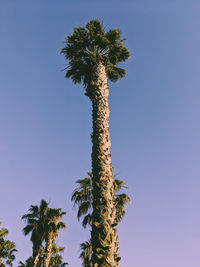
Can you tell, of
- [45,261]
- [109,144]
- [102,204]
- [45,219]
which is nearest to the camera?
[102,204]

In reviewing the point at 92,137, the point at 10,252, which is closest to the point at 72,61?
the point at 92,137

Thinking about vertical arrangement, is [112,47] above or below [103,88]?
above

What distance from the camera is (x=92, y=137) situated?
7.73 metres

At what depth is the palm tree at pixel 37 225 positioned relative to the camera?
61.2ft

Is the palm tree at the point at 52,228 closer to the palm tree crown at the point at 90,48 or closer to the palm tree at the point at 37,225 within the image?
the palm tree at the point at 37,225

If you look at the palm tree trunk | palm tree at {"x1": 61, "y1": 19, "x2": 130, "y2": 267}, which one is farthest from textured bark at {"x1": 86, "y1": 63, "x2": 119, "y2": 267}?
the palm tree trunk

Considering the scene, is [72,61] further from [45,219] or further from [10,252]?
[10,252]

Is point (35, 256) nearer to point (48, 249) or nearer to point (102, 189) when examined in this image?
point (48, 249)

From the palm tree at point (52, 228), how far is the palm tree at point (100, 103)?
47.9 ft

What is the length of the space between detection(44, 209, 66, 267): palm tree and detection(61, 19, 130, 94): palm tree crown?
14.8m

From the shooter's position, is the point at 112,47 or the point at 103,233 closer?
the point at 103,233

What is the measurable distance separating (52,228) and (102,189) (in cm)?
1659

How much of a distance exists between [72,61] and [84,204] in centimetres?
1073

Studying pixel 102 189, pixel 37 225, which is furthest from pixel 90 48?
pixel 37 225
